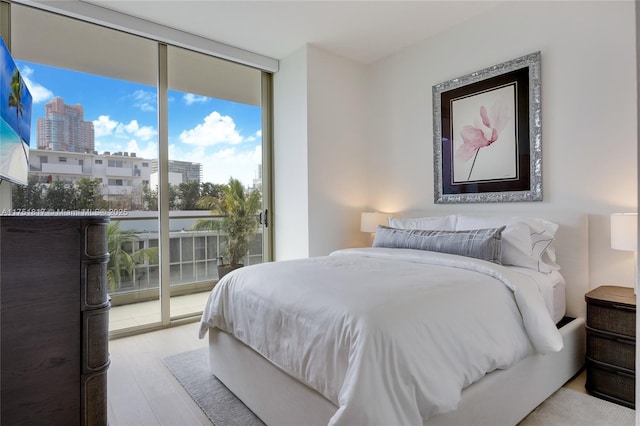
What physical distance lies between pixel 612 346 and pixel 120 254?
11.8 ft

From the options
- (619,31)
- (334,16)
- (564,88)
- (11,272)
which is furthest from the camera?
(334,16)

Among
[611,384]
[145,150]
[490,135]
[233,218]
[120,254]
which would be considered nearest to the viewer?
[611,384]

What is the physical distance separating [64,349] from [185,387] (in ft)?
3.45

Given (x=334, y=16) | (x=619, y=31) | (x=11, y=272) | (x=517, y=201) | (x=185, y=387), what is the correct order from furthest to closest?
(x=334, y=16), (x=517, y=201), (x=619, y=31), (x=185, y=387), (x=11, y=272)

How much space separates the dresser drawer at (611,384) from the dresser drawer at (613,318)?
211 mm

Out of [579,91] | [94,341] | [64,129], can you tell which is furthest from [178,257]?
[579,91]

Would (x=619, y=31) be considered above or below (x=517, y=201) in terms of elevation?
above

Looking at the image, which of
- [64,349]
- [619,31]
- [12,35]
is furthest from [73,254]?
[619,31]

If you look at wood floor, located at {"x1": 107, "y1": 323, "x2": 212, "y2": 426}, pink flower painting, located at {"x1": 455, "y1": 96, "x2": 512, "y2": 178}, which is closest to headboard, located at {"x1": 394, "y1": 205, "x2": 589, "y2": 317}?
pink flower painting, located at {"x1": 455, "y1": 96, "x2": 512, "y2": 178}

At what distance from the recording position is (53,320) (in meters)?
1.21

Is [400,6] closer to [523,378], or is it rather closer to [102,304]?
[523,378]

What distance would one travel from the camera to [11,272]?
1122mm

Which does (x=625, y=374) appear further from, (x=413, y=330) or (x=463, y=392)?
(x=413, y=330)

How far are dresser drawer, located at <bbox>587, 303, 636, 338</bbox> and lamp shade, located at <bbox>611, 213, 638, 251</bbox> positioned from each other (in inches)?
13.4
